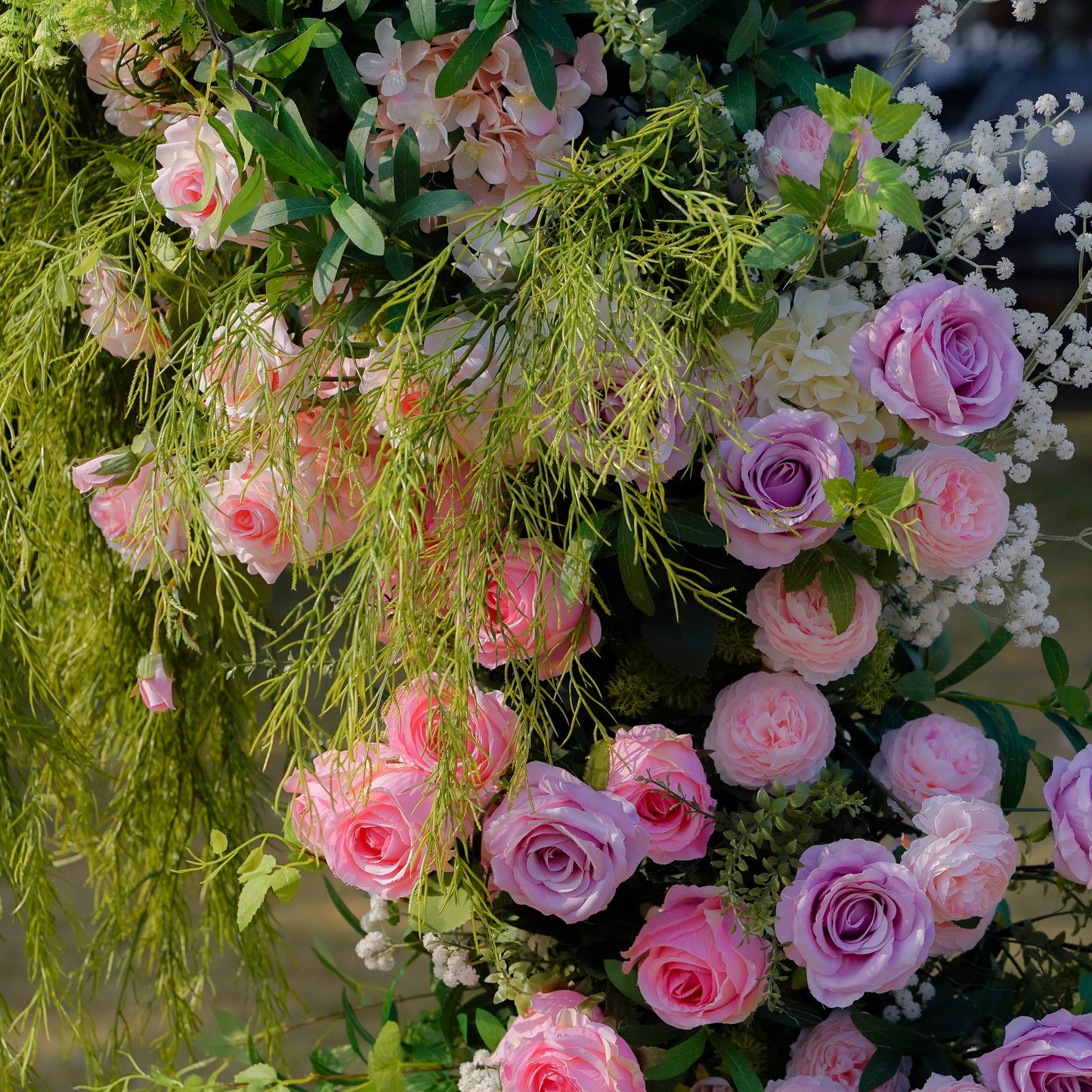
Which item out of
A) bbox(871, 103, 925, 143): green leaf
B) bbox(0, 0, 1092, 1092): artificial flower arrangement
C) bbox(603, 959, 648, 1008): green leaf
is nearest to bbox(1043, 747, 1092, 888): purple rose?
bbox(0, 0, 1092, 1092): artificial flower arrangement

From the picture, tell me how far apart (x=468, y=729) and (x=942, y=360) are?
27cm

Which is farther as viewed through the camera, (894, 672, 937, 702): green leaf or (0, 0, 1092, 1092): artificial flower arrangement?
(894, 672, 937, 702): green leaf

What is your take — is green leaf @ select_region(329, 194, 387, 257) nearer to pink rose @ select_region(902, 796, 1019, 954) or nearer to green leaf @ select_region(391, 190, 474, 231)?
green leaf @ select_region(391, 190, 474, 231)

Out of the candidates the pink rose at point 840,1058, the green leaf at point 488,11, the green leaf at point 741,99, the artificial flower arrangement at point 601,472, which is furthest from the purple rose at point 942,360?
the pink rose at point 840,1058

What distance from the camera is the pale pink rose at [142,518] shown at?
546mm

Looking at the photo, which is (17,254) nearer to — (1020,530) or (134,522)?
(134,522)

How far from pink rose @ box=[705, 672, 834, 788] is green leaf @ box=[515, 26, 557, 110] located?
0.98ft

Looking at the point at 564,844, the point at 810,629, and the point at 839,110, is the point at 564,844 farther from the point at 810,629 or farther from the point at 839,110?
the point at 839,110

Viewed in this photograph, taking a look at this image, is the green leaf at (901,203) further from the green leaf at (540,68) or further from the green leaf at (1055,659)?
the green leaf at (1055,659)

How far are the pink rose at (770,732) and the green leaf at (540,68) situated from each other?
30 cm

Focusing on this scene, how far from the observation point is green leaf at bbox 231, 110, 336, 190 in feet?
1.46

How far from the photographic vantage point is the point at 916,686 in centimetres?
58

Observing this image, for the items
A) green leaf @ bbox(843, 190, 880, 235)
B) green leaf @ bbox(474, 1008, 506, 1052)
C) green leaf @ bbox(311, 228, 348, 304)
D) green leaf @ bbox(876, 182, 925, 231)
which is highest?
green leaf @ bbox(876, 182, 925, 231)

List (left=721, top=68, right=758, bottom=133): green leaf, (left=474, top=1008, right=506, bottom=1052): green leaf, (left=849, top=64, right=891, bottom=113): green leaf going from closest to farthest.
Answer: (left=849, top=64, right=891, bottom=113): green leaf, (left=721, top=68, right=758, bottom=133): green leaf, (left=474, top=1008, right=506, bottom=1052): green leaf
